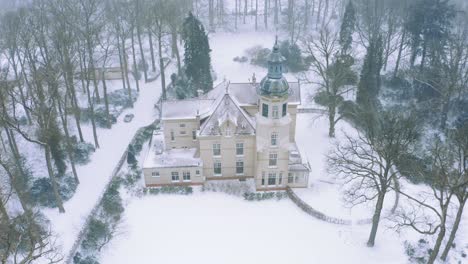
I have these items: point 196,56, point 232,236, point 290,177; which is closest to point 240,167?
point 290,177

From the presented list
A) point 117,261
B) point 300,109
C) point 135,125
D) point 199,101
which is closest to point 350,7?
point 300,109

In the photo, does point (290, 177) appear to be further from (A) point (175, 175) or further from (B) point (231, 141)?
(A) point (175, 175)

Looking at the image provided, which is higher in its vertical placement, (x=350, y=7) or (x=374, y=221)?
(x=350, y=7)

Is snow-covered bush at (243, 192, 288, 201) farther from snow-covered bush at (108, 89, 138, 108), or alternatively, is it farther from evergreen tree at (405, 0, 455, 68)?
evergreen tree at (405, 0, 455, 68)

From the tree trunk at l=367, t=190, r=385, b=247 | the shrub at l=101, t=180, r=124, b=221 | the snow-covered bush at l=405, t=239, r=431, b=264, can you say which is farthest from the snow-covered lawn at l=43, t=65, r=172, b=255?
the snow-covered bush at l=405, t=239, r=431, b=264

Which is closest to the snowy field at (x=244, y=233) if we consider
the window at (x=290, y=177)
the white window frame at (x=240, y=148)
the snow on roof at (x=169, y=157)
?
the window at (x=290, y=177)

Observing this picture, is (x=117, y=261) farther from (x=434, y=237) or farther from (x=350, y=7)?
(x=350, y=7)
